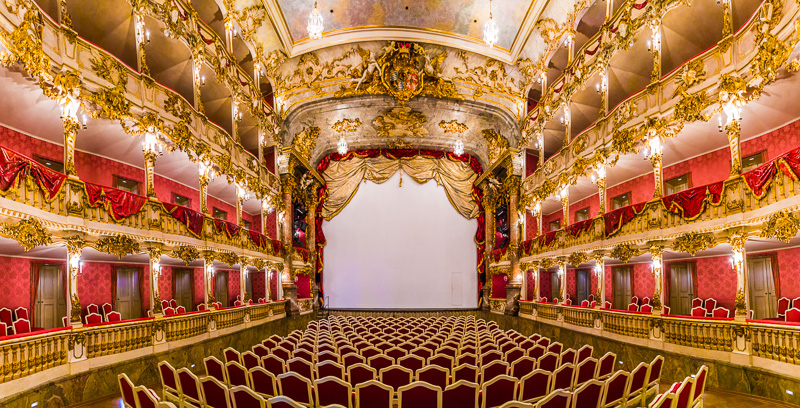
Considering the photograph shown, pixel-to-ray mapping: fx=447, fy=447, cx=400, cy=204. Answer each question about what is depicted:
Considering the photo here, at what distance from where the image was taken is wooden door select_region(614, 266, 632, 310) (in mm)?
19875

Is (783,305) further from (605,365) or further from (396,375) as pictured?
(396,375)

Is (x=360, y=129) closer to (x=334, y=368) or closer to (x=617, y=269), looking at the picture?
(x=617, y=269)

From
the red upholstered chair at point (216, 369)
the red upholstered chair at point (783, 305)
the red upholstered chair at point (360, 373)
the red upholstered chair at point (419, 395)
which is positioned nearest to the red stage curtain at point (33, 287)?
the red upholstered chair at point (216, 369)

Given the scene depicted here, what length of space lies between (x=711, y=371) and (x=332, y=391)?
29.4 ft

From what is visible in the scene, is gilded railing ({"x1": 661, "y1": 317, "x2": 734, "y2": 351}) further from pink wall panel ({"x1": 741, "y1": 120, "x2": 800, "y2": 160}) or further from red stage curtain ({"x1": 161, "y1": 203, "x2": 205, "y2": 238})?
red stage curtain ({"x1": 161, "y1": 203, "x2": 205, "y2": 238})

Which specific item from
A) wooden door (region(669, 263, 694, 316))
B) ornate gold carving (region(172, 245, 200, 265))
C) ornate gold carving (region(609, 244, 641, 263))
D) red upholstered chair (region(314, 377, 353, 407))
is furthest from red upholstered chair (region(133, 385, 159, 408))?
wooden door (region(669, 263, 694, 316))

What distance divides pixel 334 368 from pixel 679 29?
15.1 meters

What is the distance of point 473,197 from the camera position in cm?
2838

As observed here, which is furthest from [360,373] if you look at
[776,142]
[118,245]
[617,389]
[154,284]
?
[776,142]

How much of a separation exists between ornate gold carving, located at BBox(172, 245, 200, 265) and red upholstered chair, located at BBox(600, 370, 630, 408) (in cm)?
1197

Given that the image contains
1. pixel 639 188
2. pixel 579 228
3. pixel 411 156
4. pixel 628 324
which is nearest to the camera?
pixel 628 324

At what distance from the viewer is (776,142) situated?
12617 mm

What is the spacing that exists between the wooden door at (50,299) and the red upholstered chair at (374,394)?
12975mm

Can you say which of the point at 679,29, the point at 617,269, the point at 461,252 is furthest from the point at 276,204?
the point at 679,29
